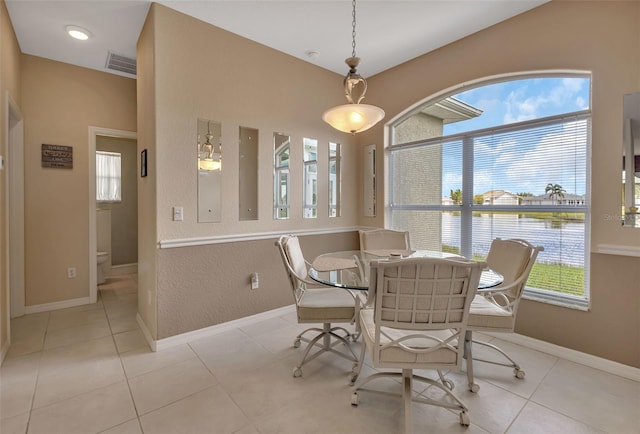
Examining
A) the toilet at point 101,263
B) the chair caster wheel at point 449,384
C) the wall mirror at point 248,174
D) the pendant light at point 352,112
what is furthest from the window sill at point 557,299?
the toilet at point 101,263

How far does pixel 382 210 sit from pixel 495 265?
167cm

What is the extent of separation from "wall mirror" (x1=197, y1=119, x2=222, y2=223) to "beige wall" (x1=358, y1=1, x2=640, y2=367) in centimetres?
287

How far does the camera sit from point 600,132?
225 cm

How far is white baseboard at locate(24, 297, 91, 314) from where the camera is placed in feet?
A: 11.1

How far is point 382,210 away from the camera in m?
3.90

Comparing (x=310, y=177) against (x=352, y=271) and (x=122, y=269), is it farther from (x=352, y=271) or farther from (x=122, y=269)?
(x=122, y=269)

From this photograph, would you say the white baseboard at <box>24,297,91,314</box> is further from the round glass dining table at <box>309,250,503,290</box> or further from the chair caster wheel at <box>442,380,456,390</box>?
the chair caster wheel at <box>442,380,456,390</box>

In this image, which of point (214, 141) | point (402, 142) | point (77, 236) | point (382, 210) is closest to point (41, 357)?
point (77, 236)

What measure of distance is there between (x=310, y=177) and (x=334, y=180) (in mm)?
419

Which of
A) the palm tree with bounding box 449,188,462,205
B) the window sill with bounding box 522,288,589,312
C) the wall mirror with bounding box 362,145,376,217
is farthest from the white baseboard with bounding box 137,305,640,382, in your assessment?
the wall mirror with bounding box 362,145,376,217

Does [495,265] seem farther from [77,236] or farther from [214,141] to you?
[77,236]

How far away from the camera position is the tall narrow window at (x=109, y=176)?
5137 millimetres

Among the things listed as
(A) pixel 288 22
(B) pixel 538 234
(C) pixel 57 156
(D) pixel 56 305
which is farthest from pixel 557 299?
(C) pixel 57 156

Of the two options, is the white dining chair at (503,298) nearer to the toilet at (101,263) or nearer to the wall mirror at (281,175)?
the wall mirror at (281,175)
